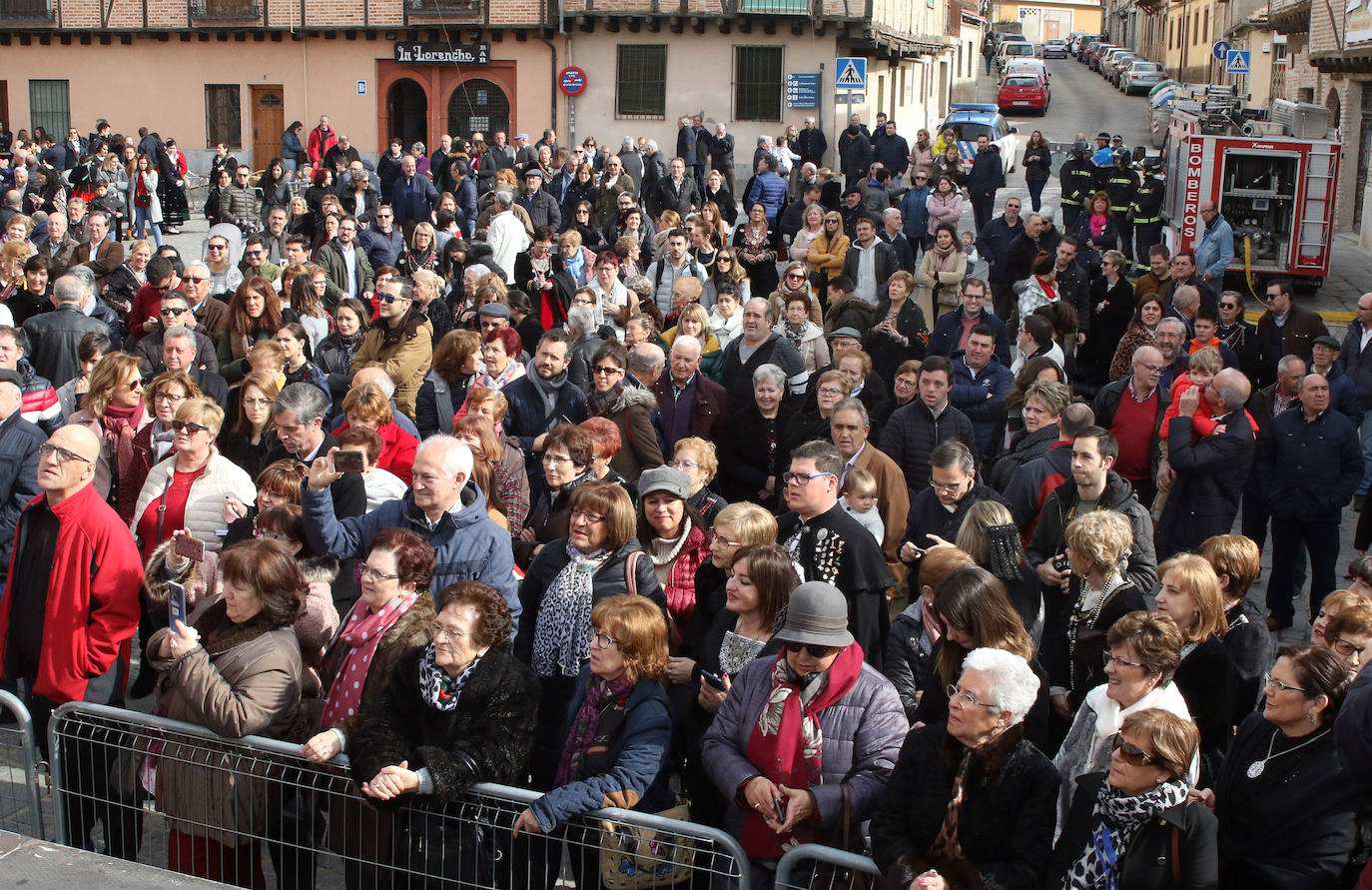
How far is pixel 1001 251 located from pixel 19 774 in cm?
1166

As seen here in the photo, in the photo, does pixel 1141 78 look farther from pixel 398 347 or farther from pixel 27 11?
pixel 398 347

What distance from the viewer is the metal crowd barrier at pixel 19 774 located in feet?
17.0

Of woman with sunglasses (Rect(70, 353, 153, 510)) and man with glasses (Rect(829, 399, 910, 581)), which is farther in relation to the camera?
woman with sunglasses (Rect(70, 353, 153, 510))

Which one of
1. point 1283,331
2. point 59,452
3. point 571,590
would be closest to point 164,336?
point 59,452

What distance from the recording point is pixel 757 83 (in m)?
30.4

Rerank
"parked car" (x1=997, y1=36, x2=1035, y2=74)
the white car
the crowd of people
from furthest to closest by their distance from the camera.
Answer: "parked car" (x1=997, y1=36, x2=1035, y2=74) → the white car → the crowd of people

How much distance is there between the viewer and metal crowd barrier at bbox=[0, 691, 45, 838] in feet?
17.0

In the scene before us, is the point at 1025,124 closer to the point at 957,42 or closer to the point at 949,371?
the point at 957,42

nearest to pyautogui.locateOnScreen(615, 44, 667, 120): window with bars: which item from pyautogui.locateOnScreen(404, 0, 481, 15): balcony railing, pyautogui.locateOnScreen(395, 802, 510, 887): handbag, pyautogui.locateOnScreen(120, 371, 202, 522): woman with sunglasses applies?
pyautogui.locateOnScreen(404, 0, 481, 15): balcony railing

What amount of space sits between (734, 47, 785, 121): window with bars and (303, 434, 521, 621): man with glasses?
25744 mm

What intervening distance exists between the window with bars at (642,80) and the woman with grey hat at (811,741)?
2737 centimetres

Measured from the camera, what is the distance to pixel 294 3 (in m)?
32.2

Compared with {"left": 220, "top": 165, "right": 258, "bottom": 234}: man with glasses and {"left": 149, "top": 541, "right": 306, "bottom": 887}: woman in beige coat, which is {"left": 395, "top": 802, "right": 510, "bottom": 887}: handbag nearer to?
{"left": 149, "top": 541, "right": 306, "bottom": 887}: woman in beige coat

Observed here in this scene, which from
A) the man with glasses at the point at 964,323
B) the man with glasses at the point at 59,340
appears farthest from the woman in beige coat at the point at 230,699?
the man with glasses at the point at 964,323
